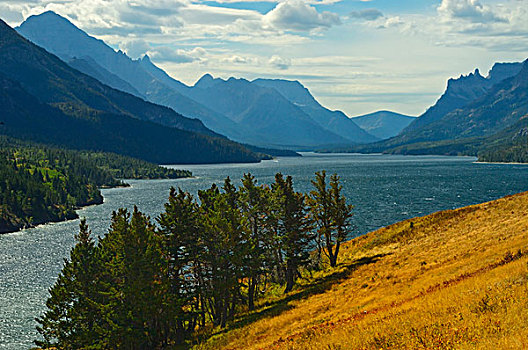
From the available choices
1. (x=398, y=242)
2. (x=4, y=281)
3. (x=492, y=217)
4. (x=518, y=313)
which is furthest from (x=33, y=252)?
(x=518, y=313)

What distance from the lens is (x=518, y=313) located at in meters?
22.6

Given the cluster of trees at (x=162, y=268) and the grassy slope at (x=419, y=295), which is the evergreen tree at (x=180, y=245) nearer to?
the cluster of trees at (x=162, y=268)

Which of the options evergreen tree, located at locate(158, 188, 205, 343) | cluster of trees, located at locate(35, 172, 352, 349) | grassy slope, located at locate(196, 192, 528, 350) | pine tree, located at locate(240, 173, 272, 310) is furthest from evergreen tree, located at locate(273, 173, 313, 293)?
evergreen tree, located at locate(158, 188, 205, 343)

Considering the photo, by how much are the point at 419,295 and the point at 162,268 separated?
98.2ft

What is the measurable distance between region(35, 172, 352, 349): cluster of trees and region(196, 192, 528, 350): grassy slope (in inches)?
249

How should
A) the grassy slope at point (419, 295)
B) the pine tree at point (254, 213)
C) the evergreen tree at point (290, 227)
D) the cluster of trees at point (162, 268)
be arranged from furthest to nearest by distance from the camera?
the evergreen tree at point (290, 227) < the pine tree at point (254, 213) < the cluster of trees at point (162, 268) < the grassy slope at point (419, 295)

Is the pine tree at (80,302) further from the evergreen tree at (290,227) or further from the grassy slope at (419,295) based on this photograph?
the evergreen tree at (290,227)

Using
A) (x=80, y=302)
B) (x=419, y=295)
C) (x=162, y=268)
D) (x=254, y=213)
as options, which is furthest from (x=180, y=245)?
(x=419, y=295)

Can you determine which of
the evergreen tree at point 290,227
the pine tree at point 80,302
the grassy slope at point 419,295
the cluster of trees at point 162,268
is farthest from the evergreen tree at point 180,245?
the evergreen tree at point 290,227

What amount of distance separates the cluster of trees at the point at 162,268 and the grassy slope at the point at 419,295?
6325 mm

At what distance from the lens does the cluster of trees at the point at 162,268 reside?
50.9m

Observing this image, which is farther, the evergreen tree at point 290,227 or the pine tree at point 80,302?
the evergreen tree at point 290,227

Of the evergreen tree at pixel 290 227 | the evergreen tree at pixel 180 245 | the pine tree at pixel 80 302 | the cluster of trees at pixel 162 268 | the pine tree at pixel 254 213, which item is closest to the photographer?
the cluster of trees at pixel 162 268

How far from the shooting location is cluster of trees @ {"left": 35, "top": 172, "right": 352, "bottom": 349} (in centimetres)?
5091
